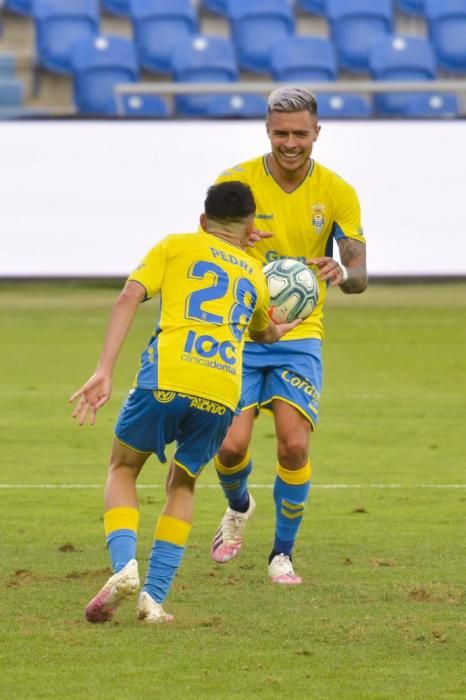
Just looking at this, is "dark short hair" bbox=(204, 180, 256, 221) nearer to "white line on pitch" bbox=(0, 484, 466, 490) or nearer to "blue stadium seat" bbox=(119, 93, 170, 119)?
"white line on pitch" bbox=(0, 484, 466, 490)

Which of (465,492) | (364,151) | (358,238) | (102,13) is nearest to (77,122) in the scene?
(364,151)

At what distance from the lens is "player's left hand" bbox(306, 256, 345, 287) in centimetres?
696

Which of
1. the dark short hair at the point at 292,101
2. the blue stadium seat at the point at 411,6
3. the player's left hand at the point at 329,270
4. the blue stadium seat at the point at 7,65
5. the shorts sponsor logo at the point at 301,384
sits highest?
the blue stadium seat at the point at 411,6

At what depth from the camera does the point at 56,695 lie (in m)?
5.11

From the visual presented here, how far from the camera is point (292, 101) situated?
23.9ft

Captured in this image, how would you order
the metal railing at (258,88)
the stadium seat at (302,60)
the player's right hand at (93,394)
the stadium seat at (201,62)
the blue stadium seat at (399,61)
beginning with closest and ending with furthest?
1. the player's right hand at (93,394)
2. the metal railing at (258,88)
3. the stadium seat at (201,62)
4. the stadium seat at (302,60)
5. the blue stadium seat at (399,61)

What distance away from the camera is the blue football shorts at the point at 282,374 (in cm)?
742

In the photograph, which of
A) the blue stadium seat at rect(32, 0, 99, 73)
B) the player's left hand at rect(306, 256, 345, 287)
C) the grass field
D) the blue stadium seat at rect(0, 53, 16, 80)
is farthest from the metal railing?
the player's left hand at rect(306, 256, 345, 287)

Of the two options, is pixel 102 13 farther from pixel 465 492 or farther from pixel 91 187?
pixel 465 492

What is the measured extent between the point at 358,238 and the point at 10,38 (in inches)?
766

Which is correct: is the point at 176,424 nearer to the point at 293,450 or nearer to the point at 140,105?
the point at 293,450

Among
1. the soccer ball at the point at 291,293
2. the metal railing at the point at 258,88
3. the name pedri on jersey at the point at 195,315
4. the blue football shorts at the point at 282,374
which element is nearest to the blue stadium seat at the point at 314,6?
the metal railing at the point at 258,88

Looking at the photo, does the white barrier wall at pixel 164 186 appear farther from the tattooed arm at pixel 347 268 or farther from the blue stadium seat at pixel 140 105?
the tattooed arm at pixel 347 268

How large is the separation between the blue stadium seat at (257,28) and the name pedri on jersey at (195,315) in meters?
19.9
